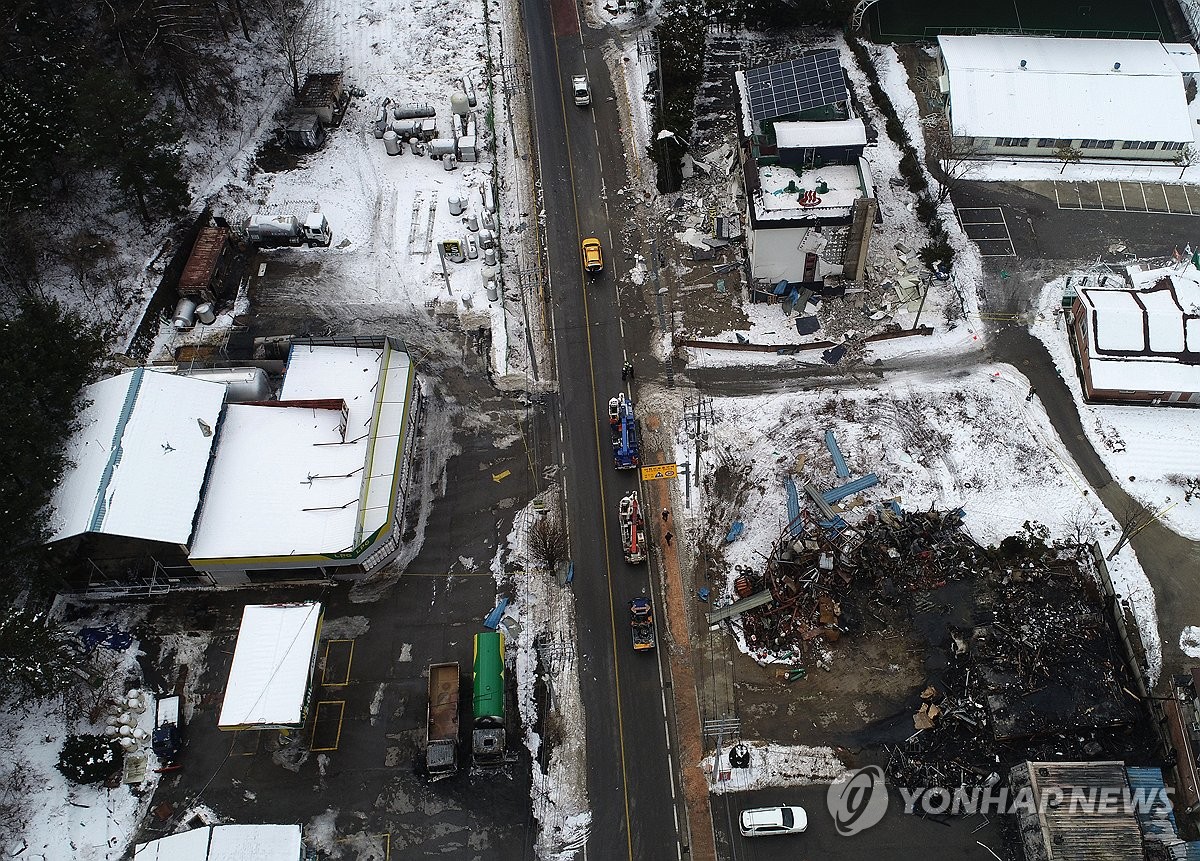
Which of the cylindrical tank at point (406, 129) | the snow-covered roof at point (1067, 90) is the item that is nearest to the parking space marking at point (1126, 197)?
the snow-covered roof at point (1067, 90)

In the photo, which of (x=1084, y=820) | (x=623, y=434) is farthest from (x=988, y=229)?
(x=1084, y=820)

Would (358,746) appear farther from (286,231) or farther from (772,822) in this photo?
(286,231)

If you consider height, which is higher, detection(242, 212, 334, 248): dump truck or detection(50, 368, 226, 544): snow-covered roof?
detection(242, 212, 334, 248): dump truck

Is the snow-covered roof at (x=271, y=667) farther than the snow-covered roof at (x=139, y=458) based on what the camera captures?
No

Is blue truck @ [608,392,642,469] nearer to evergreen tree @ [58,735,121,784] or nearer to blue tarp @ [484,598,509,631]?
blue tarp @ [484,598,509,631]

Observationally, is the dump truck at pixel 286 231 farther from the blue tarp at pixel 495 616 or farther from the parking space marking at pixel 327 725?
the parking space marking at pixel 327 725

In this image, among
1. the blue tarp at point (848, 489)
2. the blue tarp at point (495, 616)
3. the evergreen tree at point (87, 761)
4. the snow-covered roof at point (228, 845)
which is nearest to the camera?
the snow-covered roof at point (228, 845)

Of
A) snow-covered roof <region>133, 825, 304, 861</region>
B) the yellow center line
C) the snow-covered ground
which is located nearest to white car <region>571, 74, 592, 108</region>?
the yellow center line
